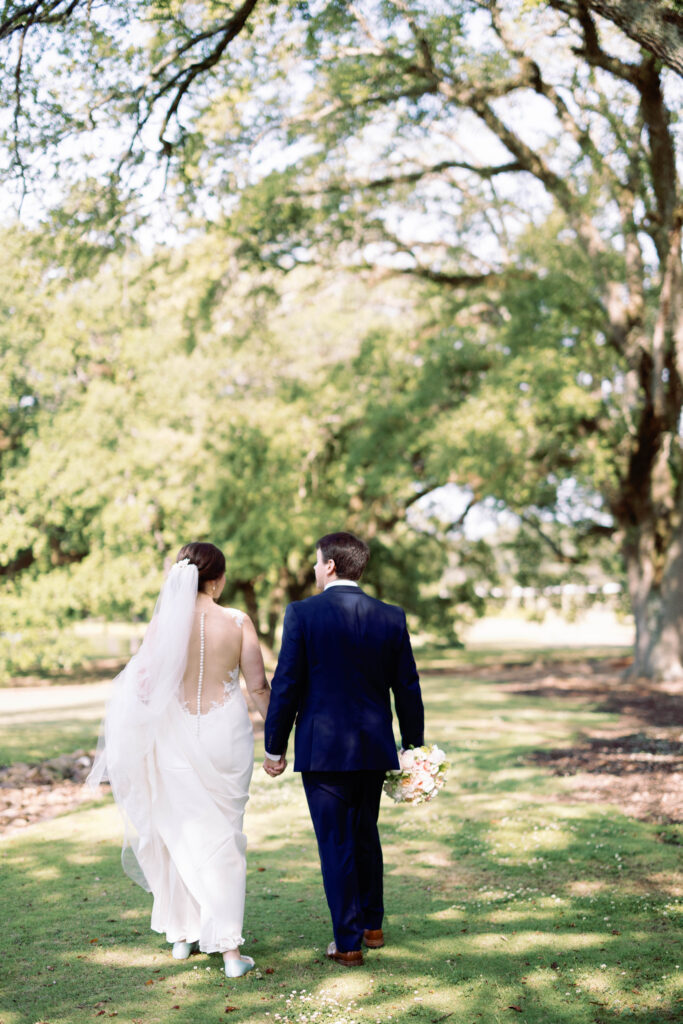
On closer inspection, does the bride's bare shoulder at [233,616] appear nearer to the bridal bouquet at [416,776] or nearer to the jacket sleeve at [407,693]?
the jacket sleeve at [407,693]

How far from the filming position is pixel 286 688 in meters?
5.04

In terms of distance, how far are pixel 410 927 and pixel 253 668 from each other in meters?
1.94

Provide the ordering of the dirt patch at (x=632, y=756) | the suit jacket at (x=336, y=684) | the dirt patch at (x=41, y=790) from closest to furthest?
the suit jacket at (x=336, y=684) → the dirt patch at (x=632, y=756) → the dirt patch at (x=41, y=790)

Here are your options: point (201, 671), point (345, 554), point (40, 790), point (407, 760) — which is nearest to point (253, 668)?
point (201, 671)

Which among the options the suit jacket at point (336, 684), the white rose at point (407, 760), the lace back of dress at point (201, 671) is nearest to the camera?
the suit jacket at point (336, 684)

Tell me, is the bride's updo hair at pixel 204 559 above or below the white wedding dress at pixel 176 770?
above

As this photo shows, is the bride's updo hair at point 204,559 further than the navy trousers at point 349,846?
Yes

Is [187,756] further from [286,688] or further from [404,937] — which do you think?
[404,937]

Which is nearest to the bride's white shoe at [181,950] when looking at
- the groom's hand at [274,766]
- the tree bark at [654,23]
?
the groom's hand at [274,766]

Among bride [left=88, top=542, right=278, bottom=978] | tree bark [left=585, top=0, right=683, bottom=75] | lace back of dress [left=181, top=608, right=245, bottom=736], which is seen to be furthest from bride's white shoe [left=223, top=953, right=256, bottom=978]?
tree bark [left=585, top=0, right=683, bottom=75]

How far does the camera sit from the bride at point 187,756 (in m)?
5.02

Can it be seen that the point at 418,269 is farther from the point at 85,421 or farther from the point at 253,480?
the point at 85,421

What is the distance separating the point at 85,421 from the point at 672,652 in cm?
1683

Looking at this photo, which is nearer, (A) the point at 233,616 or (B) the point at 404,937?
(A) the point at 233,616
